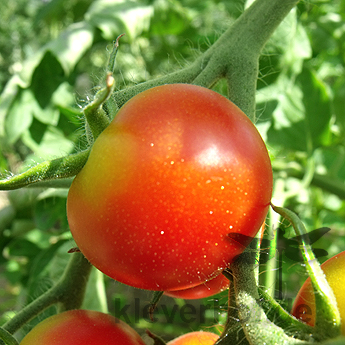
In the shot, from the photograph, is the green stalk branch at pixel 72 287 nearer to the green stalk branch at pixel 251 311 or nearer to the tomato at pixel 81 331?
the tomato at pixel 81 331

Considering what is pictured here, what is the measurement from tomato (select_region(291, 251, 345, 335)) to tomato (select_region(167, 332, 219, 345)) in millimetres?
95

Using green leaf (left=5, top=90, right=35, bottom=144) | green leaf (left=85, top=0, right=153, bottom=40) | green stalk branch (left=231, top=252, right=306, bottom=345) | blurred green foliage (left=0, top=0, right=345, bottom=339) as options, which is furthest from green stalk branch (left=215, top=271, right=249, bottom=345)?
green leaf (left=85, top=0, right=153, bottom=40)

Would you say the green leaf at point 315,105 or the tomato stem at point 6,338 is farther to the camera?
the green leaf at point 315,105

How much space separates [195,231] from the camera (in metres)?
0.28

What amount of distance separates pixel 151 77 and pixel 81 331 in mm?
476

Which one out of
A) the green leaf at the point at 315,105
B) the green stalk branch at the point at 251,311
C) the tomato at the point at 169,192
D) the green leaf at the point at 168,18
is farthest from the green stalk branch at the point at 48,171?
the green leaf at the point at 168,18

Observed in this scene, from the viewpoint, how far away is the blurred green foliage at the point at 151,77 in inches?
28.4

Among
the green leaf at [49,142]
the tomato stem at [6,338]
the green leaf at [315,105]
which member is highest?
the tomato stem at [6,338]

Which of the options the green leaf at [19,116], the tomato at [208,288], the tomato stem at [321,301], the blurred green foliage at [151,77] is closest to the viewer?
the tomato stem at [321,301]

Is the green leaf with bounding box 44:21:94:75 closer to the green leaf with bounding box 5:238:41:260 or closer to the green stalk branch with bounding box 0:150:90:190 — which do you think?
the green leaf with bounding box 5:238:41:260

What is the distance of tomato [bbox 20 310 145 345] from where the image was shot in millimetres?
359

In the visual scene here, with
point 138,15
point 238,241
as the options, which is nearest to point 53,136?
point 138,15

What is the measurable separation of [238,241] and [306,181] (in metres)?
0.51

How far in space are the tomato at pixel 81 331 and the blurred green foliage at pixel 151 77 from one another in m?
0.19
